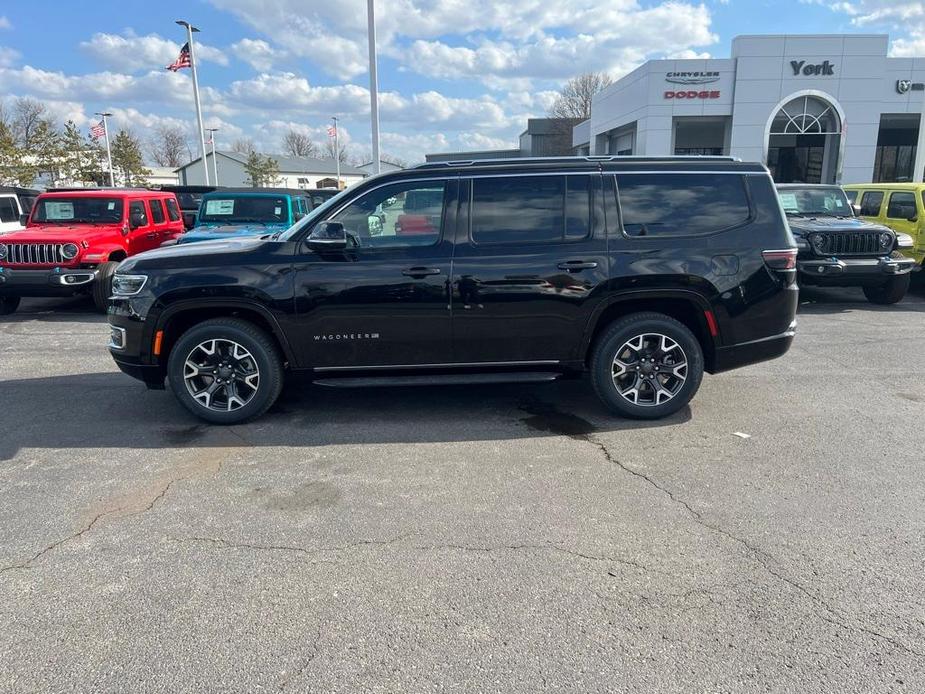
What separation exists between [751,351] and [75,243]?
9.33 m

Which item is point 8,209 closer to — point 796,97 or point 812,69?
point 796,97

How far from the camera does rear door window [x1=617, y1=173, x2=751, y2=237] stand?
526 cm

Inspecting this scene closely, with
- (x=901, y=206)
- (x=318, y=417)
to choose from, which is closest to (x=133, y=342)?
(x=318, y=417)

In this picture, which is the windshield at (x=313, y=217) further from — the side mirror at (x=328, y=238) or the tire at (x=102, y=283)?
the tire at (x=102, y=283)

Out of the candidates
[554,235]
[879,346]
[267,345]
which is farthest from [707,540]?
[879,346]

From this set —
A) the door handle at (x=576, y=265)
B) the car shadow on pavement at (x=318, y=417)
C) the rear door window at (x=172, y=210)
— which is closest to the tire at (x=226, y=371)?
the car shadow on pavement at (x=318, y=417)

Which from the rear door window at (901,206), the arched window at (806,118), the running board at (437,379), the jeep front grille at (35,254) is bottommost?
the running board at (437,379)

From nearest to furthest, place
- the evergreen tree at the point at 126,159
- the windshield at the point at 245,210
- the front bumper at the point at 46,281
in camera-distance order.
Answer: the front bumper at the point at 46,281, the windshield at the point at 245,210, the evergreen tree at the point at 126,159

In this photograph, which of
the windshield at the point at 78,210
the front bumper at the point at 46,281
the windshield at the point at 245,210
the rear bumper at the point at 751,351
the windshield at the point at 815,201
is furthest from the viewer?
the windshield at the point at 815,201

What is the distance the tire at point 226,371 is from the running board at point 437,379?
445 mm

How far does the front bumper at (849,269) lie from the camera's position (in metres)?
10.3

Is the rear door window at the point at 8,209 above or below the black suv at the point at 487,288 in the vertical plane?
above

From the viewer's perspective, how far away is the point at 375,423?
5387 millimetres

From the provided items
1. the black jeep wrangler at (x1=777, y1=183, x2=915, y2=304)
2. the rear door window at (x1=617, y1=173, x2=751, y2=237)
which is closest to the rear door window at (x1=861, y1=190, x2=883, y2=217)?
the black jeep wrangler at (x1=777, y1=183, x2=915, y2=304)
